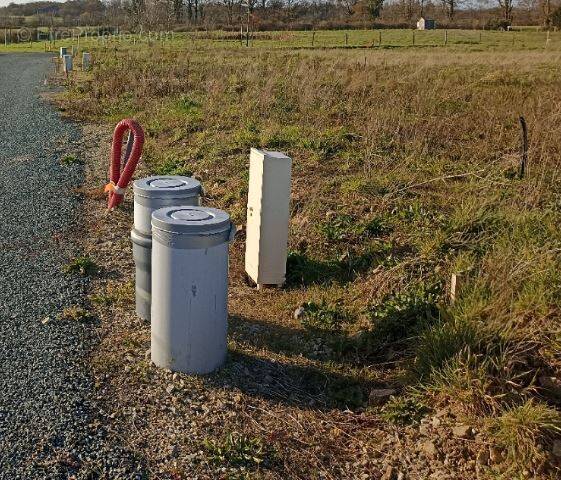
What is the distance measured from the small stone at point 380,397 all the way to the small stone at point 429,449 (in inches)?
20.2

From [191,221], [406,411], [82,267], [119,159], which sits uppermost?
[191,221]

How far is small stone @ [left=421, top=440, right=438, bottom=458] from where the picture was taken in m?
3.43

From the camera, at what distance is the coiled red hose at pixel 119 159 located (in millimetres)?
6375

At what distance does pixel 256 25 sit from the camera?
207 ft

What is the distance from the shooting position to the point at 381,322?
15.5ft

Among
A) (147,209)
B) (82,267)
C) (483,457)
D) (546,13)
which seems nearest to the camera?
(483,457)

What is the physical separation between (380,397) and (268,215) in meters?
2.07

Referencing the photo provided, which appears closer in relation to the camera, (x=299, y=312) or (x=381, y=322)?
(x=381, y=322)

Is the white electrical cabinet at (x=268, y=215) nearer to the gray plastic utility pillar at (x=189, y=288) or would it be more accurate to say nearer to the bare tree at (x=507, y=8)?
the gray plastic utility pillar at (x=189, y=288)

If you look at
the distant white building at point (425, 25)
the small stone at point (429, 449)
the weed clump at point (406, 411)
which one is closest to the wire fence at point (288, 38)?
the distant white building at point (425, 25)

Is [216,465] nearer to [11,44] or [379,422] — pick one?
[379,422]

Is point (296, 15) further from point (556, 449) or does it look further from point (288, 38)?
point (556, 449)

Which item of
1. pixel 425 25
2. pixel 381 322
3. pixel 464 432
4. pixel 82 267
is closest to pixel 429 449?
pixel 464 432

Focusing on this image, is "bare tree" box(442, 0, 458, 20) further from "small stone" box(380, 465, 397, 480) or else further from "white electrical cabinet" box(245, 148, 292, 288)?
"small stone" box(380, 465, 397, 480)
